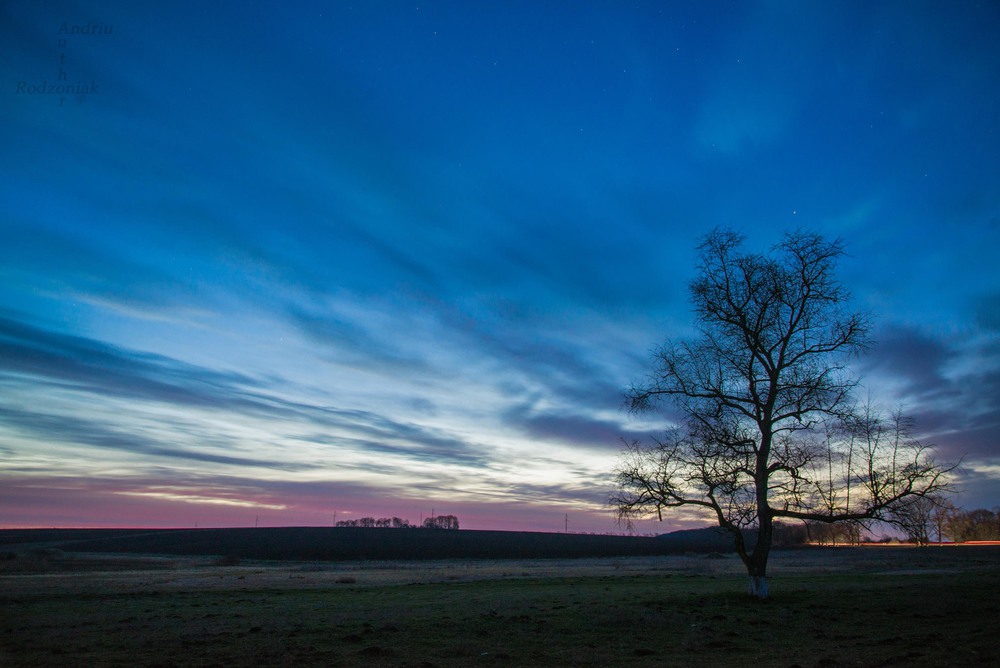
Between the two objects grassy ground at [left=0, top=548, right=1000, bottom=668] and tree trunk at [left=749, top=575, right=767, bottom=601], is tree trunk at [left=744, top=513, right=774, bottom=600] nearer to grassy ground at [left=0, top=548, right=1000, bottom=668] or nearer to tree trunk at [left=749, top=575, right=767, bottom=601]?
tree trunk at [left=749, top=575, right=767, bottom=601]

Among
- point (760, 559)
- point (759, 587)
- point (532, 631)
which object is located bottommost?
point (532, 631)

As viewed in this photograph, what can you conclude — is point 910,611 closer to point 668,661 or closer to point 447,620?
point 668,661

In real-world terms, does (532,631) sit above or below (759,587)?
below

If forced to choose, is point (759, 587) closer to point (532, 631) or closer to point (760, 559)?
point (760, 559)

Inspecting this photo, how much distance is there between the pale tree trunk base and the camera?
2250cm

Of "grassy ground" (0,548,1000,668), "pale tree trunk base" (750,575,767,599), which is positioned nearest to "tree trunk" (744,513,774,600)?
"pale tree trunk base" (750,575,767,599)

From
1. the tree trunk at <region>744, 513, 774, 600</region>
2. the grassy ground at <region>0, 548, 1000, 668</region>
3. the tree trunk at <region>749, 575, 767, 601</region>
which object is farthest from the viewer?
the tree trunk at <region>749, 575, 767, 601</region>

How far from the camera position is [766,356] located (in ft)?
75.4

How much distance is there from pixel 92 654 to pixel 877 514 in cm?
2470

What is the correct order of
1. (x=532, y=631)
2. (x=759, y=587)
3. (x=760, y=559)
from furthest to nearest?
(x=759, y=587) < (x=760, y=559) < (x=532, y=631)

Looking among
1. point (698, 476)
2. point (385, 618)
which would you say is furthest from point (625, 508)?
point (385, 618)

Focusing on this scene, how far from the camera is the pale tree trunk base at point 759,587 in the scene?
2250 cm

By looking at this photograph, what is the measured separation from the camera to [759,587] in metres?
22.6

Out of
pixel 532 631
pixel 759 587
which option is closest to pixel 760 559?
pixel 759 587
